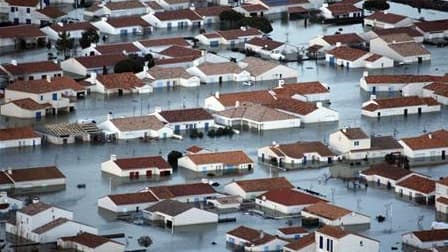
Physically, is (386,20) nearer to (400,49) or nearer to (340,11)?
(340,11)

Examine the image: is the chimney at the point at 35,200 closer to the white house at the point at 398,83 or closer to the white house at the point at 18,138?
the white house at the point at 18,138

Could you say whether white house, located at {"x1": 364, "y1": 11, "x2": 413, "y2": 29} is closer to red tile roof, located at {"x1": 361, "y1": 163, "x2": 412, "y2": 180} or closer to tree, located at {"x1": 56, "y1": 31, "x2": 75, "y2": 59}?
tree, located at {"x1": 56, "y1": 31, "x2": 75, "y2": 59}

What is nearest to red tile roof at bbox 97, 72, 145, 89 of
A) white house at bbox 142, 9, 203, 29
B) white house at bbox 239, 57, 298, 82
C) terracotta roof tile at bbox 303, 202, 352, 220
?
white house at bbox 239, 57, 298, 82

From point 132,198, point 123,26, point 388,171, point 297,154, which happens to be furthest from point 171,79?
point 132,198

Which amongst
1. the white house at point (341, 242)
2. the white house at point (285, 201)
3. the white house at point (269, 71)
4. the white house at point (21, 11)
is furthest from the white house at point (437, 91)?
the white house at point (21, 11)

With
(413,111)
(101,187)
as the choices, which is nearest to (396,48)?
(413,111)

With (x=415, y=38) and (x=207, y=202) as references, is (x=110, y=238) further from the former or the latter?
(x=415, y=38)
